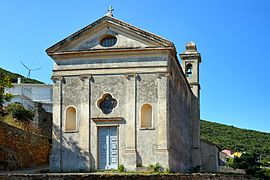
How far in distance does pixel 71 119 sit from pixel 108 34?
5395mm

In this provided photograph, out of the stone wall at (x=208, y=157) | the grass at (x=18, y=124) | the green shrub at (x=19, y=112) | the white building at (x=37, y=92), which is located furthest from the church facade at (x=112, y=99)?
the white building at (x=37, y=92)

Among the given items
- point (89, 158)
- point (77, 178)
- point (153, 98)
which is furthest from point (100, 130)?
point (77, 178)

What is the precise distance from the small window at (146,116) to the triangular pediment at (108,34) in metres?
3.42

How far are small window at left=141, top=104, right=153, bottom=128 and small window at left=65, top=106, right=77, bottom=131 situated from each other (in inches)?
158

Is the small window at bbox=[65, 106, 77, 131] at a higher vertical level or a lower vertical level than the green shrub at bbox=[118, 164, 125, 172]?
higher

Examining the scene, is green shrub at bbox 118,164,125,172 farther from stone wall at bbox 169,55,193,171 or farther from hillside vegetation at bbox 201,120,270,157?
hillside vegetation at bbox 201,120,270,157

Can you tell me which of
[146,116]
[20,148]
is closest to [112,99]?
[146,116]

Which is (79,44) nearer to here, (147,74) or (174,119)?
(147,74)

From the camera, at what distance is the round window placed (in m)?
26.8

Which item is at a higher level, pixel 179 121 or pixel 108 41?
pixel 108 41

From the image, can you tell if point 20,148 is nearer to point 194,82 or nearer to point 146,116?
point 146,116

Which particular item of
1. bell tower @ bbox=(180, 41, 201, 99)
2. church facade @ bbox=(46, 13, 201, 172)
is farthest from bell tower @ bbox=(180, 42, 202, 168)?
church facade @ bbox=(46, 13, 201, 172)

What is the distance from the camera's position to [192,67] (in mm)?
39031

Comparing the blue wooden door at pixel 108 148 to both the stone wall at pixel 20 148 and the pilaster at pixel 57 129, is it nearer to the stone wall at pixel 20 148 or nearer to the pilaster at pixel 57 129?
the pilaster at pixel 57 129
